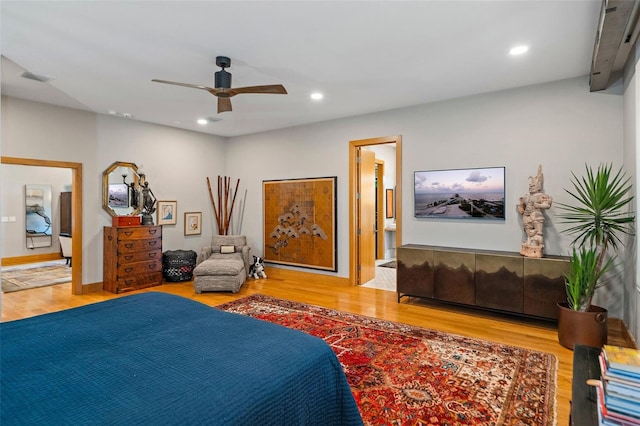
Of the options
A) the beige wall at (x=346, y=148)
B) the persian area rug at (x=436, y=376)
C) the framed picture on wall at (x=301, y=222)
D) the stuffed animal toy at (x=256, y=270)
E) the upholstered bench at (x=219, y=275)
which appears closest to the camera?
the persian area rug at (x=436, y=376)

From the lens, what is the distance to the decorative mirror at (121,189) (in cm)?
532

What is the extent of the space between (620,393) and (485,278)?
9.71 feet

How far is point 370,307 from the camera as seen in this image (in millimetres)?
4289

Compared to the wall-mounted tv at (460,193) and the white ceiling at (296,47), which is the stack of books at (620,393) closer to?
the white ceiling at (296,47)

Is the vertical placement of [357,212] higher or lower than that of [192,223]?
higher

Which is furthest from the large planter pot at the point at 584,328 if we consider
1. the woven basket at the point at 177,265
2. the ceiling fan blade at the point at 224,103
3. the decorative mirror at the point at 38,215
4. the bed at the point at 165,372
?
the decorative mirror at the point at 38,215

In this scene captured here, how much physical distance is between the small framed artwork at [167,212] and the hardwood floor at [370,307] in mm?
1148

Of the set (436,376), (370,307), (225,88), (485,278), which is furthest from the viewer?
(370,307)

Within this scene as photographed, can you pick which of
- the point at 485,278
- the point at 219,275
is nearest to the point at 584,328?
the point at 485,278

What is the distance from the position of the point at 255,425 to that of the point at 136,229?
16.3 ft

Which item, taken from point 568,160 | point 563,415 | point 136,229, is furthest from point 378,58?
point 136,229

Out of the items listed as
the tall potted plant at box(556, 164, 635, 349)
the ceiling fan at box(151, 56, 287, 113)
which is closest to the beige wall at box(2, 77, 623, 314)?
the tall potted plant at box(556, 164, 635, 349)

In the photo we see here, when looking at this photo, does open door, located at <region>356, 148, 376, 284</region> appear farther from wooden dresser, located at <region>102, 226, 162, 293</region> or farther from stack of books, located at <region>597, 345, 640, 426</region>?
stack of books, located at <region>597, 345, 640, 426</region>

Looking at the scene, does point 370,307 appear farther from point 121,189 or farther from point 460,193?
point 121,189
